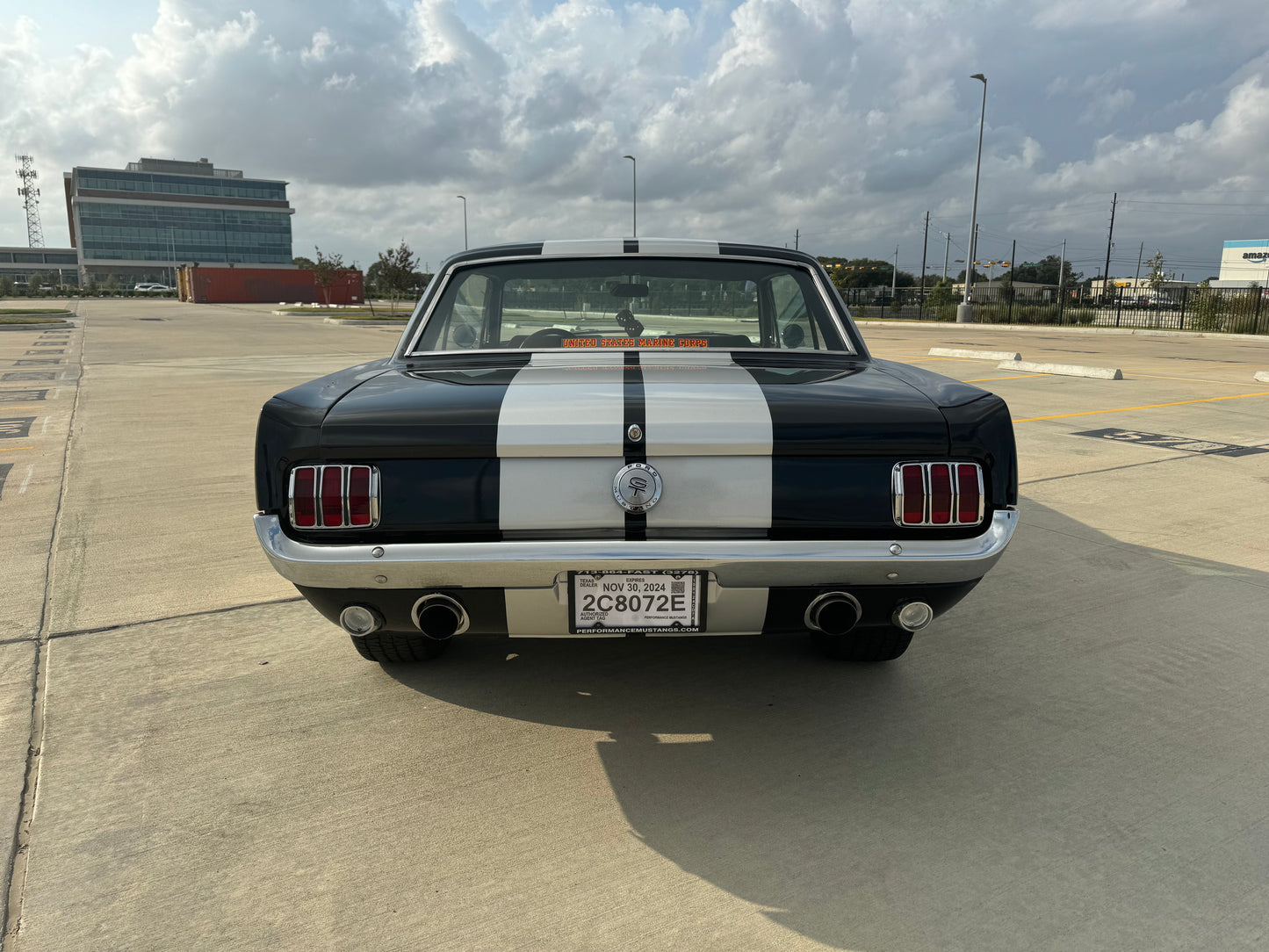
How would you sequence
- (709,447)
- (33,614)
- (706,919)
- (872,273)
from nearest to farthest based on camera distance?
1. (706,919)
2. (709,447)
3. (33,614)
4. (872,273)

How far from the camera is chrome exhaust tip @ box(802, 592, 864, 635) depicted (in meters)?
2.38

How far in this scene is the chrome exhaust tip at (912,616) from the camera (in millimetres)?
2467

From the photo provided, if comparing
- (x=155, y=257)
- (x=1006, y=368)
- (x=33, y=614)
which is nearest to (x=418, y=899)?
(x=33, y=614)

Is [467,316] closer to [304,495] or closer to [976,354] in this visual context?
[304,495]

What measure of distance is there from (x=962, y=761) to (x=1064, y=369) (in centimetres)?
1286

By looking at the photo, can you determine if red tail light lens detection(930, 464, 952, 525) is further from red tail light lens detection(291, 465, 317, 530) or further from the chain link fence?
the chain link fence

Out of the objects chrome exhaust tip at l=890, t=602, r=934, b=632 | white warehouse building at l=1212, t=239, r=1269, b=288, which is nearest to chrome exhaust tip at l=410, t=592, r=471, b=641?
chrome exhaust tip at l=890, t=602, r=934, b=632

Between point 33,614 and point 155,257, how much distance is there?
135806mm

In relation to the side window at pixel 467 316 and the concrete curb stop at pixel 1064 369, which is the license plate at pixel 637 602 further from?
the concrete curb stop at pixel 1064 369

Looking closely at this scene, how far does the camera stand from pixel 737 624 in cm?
241

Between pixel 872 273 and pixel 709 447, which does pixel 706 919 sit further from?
pixel 872 273

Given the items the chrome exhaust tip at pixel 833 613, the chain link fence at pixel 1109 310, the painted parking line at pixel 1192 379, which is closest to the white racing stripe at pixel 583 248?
the chrome exhaust tip at pixel 833 613

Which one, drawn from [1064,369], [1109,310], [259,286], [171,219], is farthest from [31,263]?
[1064,369]

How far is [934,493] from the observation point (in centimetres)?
236
